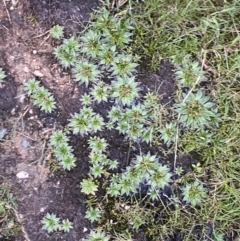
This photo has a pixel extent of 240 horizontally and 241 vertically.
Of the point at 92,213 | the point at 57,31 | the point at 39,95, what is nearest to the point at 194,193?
the point at 92,213

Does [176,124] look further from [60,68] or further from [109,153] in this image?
[60,68]

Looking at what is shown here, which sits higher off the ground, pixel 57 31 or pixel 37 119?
pixel 57 31

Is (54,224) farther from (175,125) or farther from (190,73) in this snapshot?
(190,73)

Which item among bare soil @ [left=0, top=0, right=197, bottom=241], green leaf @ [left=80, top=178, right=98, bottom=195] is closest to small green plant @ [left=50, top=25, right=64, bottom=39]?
bare soil @ [left=0, top=0, right=197, bottom=241]

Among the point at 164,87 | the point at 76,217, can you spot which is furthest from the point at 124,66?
the point at 76,217

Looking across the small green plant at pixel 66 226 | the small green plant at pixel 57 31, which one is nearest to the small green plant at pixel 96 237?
the small green plant at pixel 66 226

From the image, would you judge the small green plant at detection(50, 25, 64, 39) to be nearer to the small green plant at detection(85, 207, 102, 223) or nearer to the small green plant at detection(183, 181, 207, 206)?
the small green plant at detection(85, 207, 102, 223)
